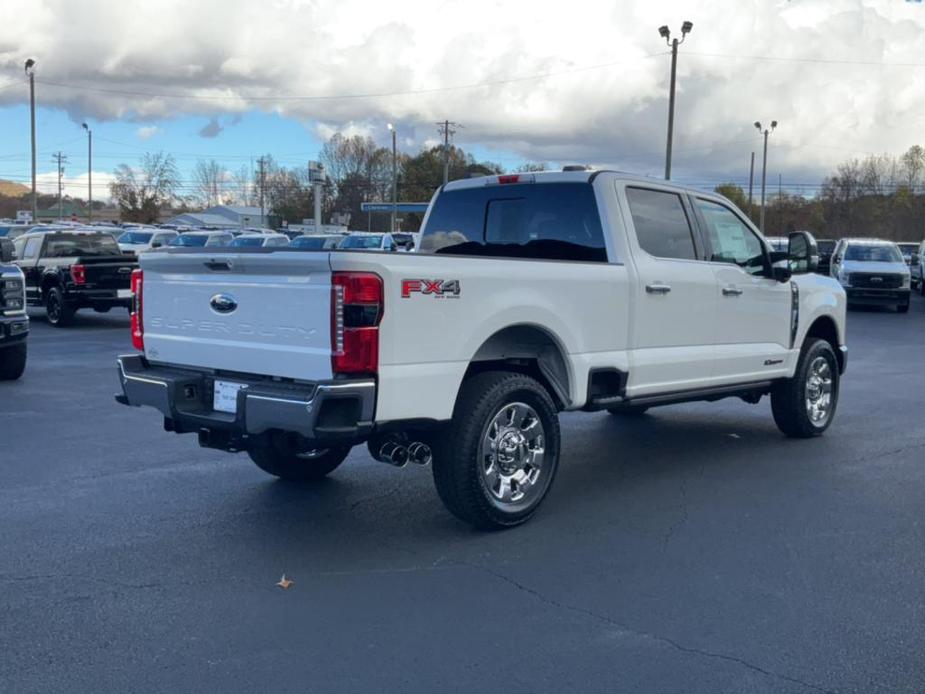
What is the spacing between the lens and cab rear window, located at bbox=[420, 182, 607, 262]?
22.7ft

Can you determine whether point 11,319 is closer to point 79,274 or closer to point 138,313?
point 138,313

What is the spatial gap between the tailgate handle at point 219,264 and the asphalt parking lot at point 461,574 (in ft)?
5.16

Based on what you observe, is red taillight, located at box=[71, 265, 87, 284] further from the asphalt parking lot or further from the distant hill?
the distant hill

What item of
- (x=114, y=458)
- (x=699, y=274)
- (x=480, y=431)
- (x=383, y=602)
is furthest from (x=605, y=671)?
(x=114, y=458)

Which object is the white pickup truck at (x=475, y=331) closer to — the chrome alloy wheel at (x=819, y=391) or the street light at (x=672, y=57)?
the chrome alloy wheel at (x=819, y=391)

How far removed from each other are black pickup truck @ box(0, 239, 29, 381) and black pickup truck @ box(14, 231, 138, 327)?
21.4 ft

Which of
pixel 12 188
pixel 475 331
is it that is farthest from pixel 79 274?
pixel 12 188

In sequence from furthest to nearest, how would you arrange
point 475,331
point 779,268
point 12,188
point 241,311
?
1. point 12,188
2. point 779,268
3. point 475,331
4. point 241,311

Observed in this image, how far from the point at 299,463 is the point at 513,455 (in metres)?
1.80

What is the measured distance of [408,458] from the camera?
5656 mm

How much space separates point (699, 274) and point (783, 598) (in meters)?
3.04

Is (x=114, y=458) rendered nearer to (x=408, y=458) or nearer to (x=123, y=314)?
(x=408, y=458)

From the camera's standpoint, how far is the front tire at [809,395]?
28.6 ft

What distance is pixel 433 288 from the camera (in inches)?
210
